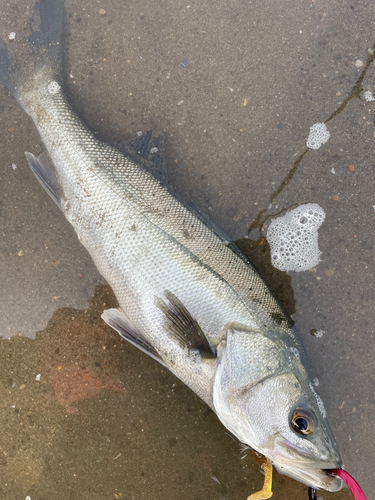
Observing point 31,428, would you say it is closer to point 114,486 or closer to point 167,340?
point 114,486

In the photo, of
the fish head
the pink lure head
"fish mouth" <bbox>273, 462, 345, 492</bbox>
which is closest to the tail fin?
the fish head

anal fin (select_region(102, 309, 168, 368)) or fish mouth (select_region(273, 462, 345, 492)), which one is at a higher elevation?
fish mouth (select_region(273, 462, 345, 492))

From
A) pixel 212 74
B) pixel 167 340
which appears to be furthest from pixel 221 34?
pixel 167 340

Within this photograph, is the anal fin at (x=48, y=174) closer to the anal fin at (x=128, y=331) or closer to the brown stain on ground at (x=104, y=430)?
the anal fin at (x=128, y=331)

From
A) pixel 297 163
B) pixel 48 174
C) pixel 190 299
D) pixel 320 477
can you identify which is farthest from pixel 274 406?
pixel 48 174

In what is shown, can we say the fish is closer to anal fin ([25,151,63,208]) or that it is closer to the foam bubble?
anal fin ([25,151,63,208])

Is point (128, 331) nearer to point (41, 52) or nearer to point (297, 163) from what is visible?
point (297, 163)

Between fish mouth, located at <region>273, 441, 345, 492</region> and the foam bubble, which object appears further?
the foam bubble

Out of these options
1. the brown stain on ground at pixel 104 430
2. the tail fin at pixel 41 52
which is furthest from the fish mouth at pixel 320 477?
the tail fin at pixel 41 52
